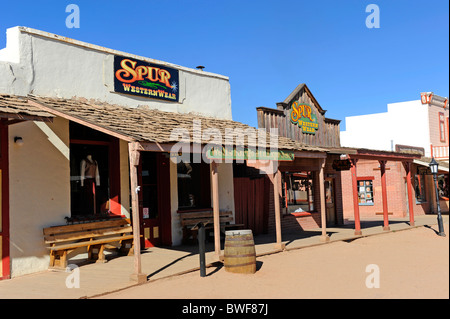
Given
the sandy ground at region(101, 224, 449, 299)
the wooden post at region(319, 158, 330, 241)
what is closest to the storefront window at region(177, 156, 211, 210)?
the wooden post at region(319, 158, 330, 241)

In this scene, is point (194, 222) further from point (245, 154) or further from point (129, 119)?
point (129, 119)

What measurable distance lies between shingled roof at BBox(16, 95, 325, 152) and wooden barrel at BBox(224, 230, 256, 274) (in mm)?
1963

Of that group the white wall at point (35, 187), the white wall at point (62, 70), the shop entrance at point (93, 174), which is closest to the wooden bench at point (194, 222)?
the shop entrance at point (93, 174)

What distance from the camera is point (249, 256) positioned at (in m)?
8.34

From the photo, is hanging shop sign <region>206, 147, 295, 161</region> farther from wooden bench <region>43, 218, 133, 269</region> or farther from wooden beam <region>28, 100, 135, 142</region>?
wooden bench <region>43, 218, 133, 269</region>

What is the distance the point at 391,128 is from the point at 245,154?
2184 centimetres

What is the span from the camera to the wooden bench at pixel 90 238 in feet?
29.2

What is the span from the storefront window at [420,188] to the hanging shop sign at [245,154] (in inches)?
585

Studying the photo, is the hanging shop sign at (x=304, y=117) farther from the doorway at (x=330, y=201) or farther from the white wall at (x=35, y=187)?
the white wall at (x=35, y=187)

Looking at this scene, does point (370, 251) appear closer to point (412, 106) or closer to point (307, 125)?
point (307, 125)

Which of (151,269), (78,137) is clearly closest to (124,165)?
(78,137)

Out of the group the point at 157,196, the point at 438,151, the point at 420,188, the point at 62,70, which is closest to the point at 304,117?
the point at 157,196

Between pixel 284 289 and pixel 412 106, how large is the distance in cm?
2387
